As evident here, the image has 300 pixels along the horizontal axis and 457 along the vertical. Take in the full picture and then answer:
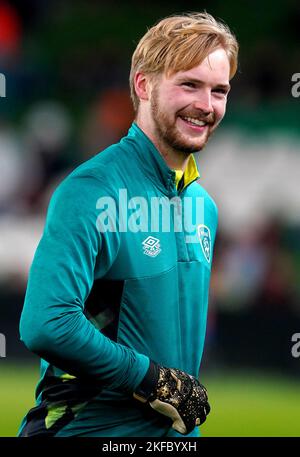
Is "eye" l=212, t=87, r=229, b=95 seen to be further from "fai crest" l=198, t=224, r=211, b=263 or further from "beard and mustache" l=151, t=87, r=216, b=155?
"fai crest" l=198, t=224, r=211, b=263

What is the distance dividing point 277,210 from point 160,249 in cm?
1023

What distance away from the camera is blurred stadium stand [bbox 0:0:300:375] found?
1212 cm

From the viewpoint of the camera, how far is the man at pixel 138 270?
3256mm

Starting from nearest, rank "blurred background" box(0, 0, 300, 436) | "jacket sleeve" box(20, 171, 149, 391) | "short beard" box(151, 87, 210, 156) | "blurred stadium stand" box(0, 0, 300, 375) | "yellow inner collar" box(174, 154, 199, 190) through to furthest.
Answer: "jacket sleeve" box(20, 171, 149, 391) → "short beard" box(151, 87, 210, 156) → "yellow inner collar" box(174, 154, 199, 190) → "blurred background" box(0, 0, 300, 436) → "blurred stadium stand" box(0, 0, 300, 375)

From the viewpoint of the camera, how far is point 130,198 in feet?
11.5

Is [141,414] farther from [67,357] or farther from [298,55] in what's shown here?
[298,55]

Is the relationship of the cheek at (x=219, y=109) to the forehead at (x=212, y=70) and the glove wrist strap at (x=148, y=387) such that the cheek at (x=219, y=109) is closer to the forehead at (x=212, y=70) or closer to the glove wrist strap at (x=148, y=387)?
the forehead at (x=212, y=70)

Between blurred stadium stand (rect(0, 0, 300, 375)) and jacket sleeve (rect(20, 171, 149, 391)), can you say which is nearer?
jacket sleeve (rect(20, 171, 149, 391))

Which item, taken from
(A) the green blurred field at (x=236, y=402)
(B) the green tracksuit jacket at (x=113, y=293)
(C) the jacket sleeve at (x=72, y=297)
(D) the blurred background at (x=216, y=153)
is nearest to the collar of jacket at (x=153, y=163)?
(B) the green tracksuit jacket at (x=113, y=293)

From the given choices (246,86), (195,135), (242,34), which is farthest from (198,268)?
(242,34)

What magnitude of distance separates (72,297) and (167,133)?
2.38 ft

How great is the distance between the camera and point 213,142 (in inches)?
576

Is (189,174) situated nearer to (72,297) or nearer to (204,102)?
(204,102)

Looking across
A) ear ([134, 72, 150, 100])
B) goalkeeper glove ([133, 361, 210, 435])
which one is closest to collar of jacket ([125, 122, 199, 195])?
ear ([134, 72, 150, 100])
